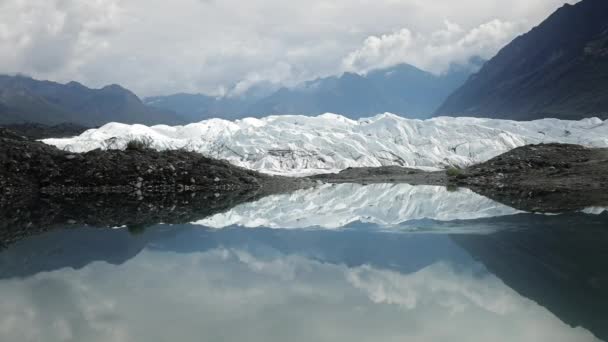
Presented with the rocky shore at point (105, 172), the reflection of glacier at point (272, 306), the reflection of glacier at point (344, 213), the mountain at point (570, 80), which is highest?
the mountain at point (570, 80)

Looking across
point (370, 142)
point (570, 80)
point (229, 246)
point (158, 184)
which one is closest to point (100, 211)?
point (229, 246)

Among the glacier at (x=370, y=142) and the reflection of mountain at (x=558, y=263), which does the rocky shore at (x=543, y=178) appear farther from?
the glacier at (x=370, y=142)

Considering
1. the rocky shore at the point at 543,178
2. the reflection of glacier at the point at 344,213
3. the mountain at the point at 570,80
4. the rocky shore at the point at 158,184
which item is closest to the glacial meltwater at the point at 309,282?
the reflection of glacier at the point at 344,213

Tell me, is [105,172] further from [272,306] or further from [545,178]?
[545,178]

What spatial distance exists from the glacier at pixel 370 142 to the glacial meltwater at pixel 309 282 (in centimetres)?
6067

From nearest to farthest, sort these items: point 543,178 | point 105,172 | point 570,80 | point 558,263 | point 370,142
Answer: point 558,263, point 105,172, point 543,178, point 370,142, point 570,80

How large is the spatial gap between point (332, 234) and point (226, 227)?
156 inches

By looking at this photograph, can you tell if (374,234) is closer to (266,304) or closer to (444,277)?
(444,277)

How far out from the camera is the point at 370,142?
297ft

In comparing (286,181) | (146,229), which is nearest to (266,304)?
(146,229)

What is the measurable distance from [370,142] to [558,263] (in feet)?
264

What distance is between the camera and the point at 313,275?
987 cm

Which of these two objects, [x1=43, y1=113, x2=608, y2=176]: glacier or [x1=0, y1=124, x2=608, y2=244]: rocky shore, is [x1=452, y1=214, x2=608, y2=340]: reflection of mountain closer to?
[x1=0, y1=124, x2=608, y2=244]: rocky shore

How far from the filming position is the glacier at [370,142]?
83.1 meters
